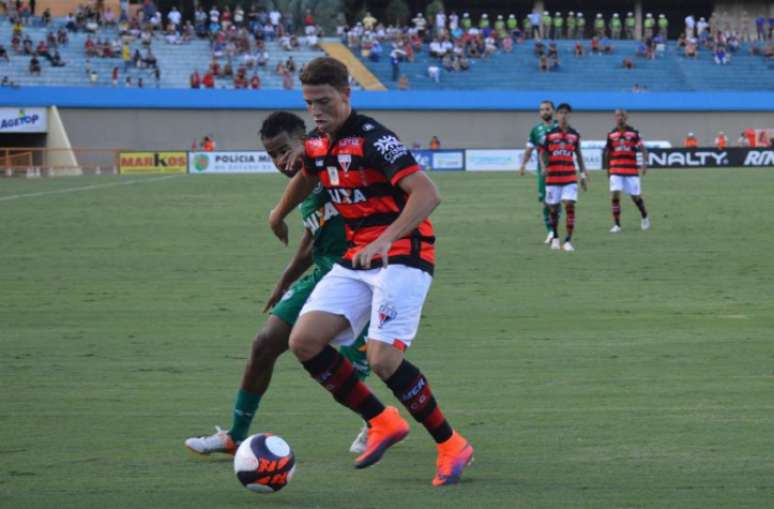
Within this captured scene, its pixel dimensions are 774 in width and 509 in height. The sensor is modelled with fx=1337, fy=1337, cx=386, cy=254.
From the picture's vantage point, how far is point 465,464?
6.52m

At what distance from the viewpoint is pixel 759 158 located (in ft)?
184

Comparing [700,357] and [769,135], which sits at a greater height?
[700,357]

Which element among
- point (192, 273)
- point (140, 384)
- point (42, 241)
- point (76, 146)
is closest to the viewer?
point (140, 384)

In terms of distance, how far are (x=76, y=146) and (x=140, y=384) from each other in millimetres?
55437

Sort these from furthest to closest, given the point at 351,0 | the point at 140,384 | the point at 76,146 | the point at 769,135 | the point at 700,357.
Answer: the point at 351,0 < the point at 769,135 < the point at 76,146 < the point at 700,357 < the point at 140,384

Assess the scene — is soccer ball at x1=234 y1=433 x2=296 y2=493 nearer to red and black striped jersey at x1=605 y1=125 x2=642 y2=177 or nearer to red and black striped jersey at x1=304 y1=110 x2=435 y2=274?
red and black striped jersey at x1=304 y1=110 x2=435 y2=274

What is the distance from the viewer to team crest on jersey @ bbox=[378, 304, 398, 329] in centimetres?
642

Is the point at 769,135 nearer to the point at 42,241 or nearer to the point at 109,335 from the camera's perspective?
the point at 42,241

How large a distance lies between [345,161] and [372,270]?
0.55 meters

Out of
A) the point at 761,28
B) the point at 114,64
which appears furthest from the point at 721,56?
the point at 114,64

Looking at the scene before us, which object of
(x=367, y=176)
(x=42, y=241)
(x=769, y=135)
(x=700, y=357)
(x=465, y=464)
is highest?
(x=367, y=176)

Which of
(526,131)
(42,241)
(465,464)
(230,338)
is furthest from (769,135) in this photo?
(465,464)

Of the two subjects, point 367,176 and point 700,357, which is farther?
point 700,357

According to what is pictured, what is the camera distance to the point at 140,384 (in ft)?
31.1
